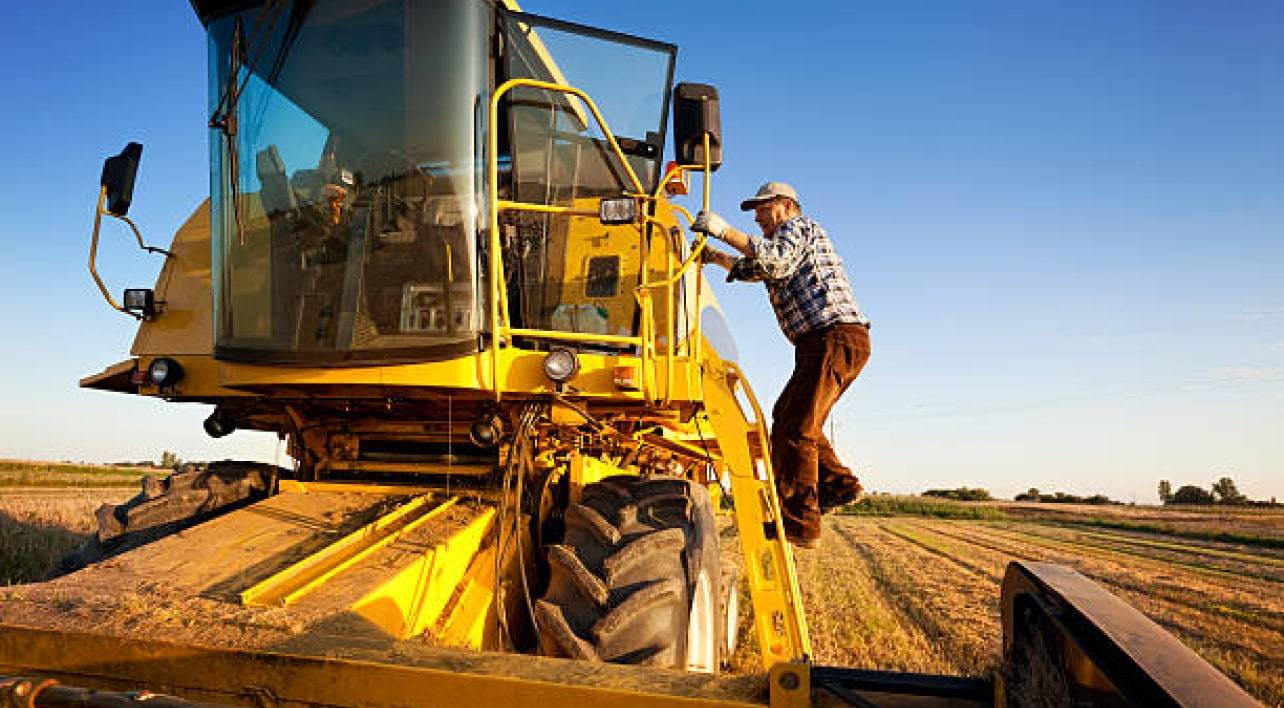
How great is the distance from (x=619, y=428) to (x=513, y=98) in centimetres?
195

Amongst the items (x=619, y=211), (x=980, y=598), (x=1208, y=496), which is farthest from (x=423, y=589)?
(x=1208, y=496)

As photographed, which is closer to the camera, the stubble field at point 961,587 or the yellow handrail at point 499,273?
the yellow handrail at point 499,273

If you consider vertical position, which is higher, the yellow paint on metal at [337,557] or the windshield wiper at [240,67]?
the windshield wiper at [240,67]

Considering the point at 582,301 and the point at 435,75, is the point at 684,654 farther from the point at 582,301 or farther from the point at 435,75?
the point at 435,75

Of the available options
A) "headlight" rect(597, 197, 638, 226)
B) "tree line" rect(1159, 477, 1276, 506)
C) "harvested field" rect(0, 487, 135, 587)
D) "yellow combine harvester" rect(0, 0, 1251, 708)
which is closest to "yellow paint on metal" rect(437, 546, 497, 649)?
"yellow combine harvester" rect(0, 0, 1251, 708)

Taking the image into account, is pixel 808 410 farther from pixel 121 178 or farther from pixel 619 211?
pixel 121 178

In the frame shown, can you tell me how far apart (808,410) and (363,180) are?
92.8 inches

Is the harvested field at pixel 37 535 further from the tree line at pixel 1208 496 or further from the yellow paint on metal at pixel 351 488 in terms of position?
the tree line at pixel 1208 496

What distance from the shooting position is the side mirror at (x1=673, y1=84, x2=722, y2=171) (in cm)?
396

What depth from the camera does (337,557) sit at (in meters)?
3.38

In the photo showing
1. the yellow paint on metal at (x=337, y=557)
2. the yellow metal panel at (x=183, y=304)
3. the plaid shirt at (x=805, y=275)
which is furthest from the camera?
the yellow metal panel at (x=183, y=304)

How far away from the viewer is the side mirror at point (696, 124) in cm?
396

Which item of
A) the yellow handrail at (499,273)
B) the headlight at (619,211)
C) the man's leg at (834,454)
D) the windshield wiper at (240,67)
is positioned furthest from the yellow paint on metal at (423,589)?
the windshield wiper at (240,67)

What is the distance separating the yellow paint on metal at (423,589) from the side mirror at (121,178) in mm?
2575
